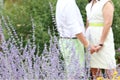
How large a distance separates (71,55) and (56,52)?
168 mm

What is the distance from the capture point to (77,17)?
4.38 meters

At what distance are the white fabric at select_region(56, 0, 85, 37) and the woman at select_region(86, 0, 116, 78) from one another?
0.18 m

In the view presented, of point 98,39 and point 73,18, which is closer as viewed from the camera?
point 73,18

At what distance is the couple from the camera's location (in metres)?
4.33

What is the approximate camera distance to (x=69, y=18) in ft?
14.2

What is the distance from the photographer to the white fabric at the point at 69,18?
170 inches

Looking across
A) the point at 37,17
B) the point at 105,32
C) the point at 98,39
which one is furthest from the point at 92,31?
the point at 37,17

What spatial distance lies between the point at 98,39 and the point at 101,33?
89mm

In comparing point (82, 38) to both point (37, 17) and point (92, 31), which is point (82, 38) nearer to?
point (92, 31)

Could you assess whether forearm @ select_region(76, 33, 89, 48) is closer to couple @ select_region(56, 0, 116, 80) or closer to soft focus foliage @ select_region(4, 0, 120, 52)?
couple @ select_region(56, 0, 116, 80)

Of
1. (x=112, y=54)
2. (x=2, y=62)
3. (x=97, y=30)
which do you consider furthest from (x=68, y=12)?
(x=2, y=62)

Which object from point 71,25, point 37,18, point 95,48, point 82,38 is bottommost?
point 95,48

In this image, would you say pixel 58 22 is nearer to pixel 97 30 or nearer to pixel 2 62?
pixel 97 30

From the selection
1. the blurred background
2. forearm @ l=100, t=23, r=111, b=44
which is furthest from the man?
the blurred background
